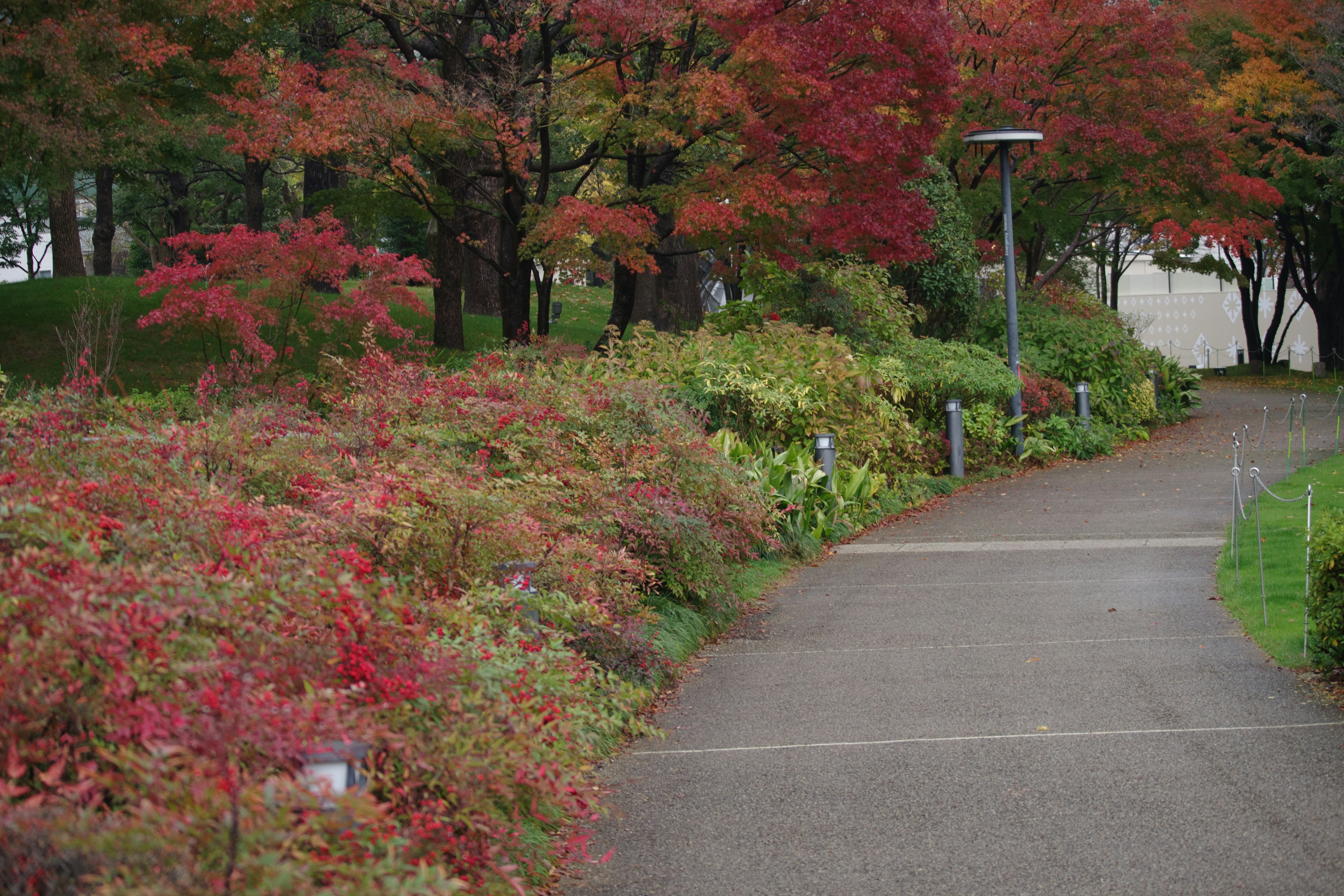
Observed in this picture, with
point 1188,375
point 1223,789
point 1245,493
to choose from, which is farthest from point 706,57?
point 1223,789

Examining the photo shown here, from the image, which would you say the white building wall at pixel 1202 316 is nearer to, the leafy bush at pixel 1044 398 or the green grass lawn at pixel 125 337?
the leafy bush at pixel 1044 398

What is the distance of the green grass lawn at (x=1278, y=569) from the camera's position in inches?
279

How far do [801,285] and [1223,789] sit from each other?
12.2m

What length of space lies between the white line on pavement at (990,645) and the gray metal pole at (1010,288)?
9.50 meters

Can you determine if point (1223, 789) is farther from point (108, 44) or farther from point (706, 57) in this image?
point (706, 57)

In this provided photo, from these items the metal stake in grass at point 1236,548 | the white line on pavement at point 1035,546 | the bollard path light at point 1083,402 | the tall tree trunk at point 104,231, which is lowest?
the white line on pavement at point 1035,546

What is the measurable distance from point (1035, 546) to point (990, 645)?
3780mm

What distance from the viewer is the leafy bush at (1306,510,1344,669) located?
5898mm

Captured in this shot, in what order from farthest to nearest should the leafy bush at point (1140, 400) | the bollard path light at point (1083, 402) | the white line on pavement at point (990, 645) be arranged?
the leafy bush at point (1140, 400), the bollard path light at point (1083, 402), the white line on pavement at point (990, 645)

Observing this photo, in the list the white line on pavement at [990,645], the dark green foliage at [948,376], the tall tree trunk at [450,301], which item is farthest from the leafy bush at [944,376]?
the white line on pavement at [990,645]

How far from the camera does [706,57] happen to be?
17484 millimetres

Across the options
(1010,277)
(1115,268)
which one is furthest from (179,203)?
(1115,268)

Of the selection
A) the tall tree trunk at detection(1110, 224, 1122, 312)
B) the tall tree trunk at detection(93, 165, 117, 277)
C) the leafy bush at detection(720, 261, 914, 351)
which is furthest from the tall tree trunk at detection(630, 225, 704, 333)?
the tall tree trunk at detection(1110, 224, 1122, 312)

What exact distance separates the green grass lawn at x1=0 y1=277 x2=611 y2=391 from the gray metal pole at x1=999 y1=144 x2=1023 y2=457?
638 cm
